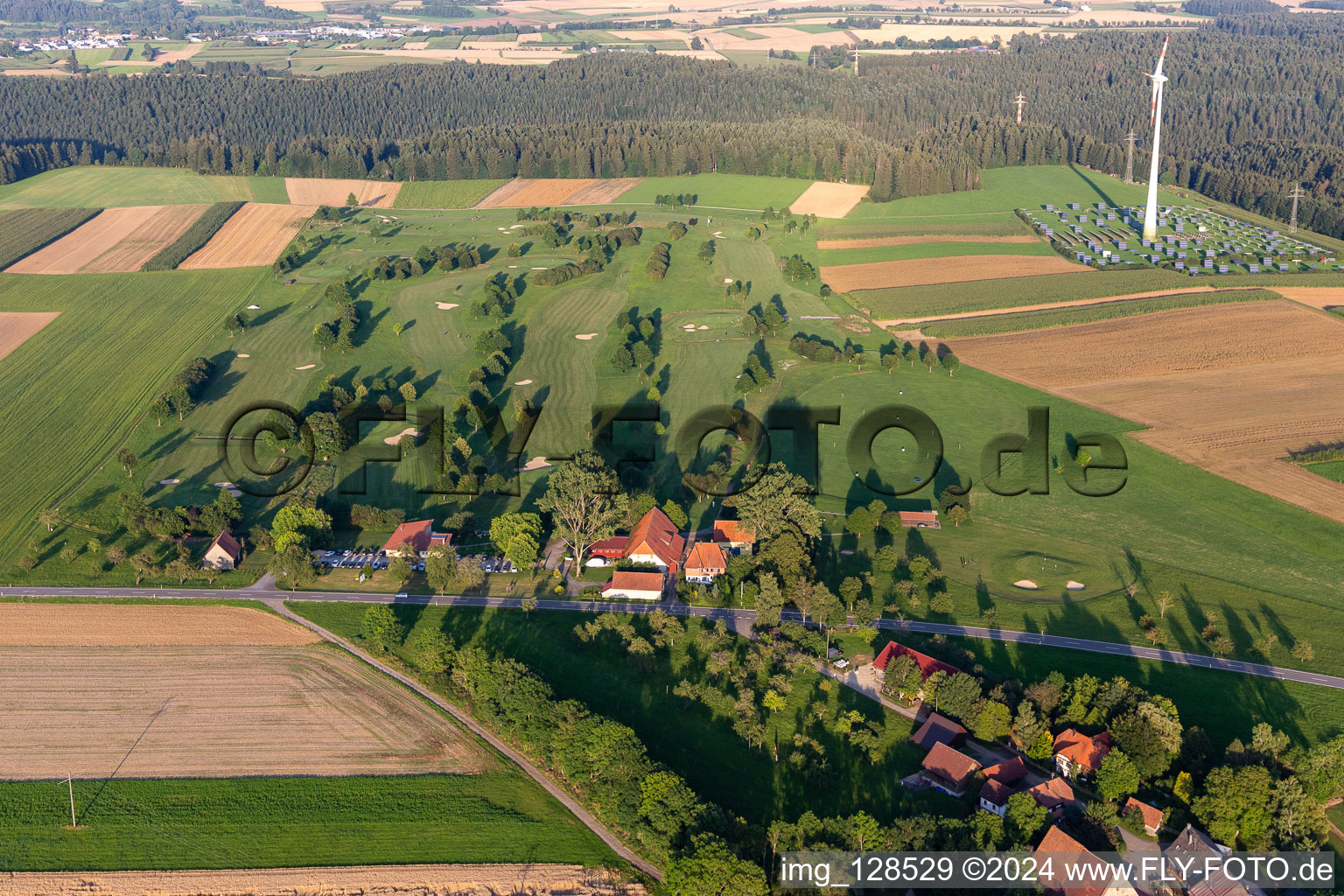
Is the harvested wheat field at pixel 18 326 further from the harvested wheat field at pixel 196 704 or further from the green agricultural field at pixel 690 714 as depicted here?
the green agricultural field at pixel 690 714

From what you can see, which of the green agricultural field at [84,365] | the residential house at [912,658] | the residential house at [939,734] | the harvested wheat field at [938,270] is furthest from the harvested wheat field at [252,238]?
the residential house at [939,734]

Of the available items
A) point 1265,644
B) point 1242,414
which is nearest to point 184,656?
point 1265,644

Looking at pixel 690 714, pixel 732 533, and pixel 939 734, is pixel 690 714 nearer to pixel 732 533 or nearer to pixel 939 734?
pixel 939 734

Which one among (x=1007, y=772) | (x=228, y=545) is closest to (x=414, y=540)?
(x=228, y=545)

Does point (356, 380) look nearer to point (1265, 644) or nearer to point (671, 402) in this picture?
point (671, 402)

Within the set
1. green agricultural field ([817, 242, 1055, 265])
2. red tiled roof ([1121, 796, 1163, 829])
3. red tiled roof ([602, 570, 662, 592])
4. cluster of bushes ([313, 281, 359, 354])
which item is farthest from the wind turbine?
red tiled roof ([1121, 796, 1163, 829])

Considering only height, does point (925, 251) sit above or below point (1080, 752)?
above
